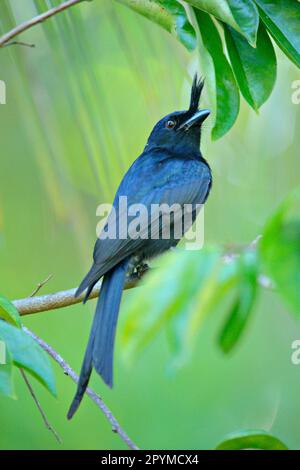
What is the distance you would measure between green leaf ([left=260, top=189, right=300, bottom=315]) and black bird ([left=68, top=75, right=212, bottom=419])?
122cm

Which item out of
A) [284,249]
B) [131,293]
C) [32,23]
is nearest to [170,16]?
[32,23]

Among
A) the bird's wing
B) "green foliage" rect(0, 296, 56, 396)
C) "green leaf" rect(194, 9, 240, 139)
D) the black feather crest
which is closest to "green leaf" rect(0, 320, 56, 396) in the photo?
"green foliage" rect(0, 296, 56, 396)

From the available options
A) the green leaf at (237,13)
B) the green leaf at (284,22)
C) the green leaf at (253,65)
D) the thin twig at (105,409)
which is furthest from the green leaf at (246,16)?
the thin twig at (105,409)

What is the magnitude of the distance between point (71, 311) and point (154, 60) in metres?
2.37

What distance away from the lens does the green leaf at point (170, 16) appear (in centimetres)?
251

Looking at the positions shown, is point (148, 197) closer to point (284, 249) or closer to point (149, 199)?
point (149, 199)

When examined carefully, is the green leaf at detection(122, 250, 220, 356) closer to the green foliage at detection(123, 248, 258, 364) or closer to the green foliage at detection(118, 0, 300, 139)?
the green foliage at detection(123, 248, 258, 364)

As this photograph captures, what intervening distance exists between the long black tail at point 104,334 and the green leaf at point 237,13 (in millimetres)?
1143

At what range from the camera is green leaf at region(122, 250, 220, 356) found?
1132mm

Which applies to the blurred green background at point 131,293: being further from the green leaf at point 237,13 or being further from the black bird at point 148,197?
the green leaf at point 237,13

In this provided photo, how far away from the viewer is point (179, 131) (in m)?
4.17

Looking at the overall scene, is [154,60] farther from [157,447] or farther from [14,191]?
[157,447]

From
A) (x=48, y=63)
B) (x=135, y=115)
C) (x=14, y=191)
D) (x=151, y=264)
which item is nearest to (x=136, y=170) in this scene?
(x=151, y=264)

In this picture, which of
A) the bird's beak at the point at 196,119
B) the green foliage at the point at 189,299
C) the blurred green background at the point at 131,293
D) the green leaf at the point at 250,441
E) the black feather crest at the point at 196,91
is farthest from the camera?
the blurred green background at the point at 131,293
